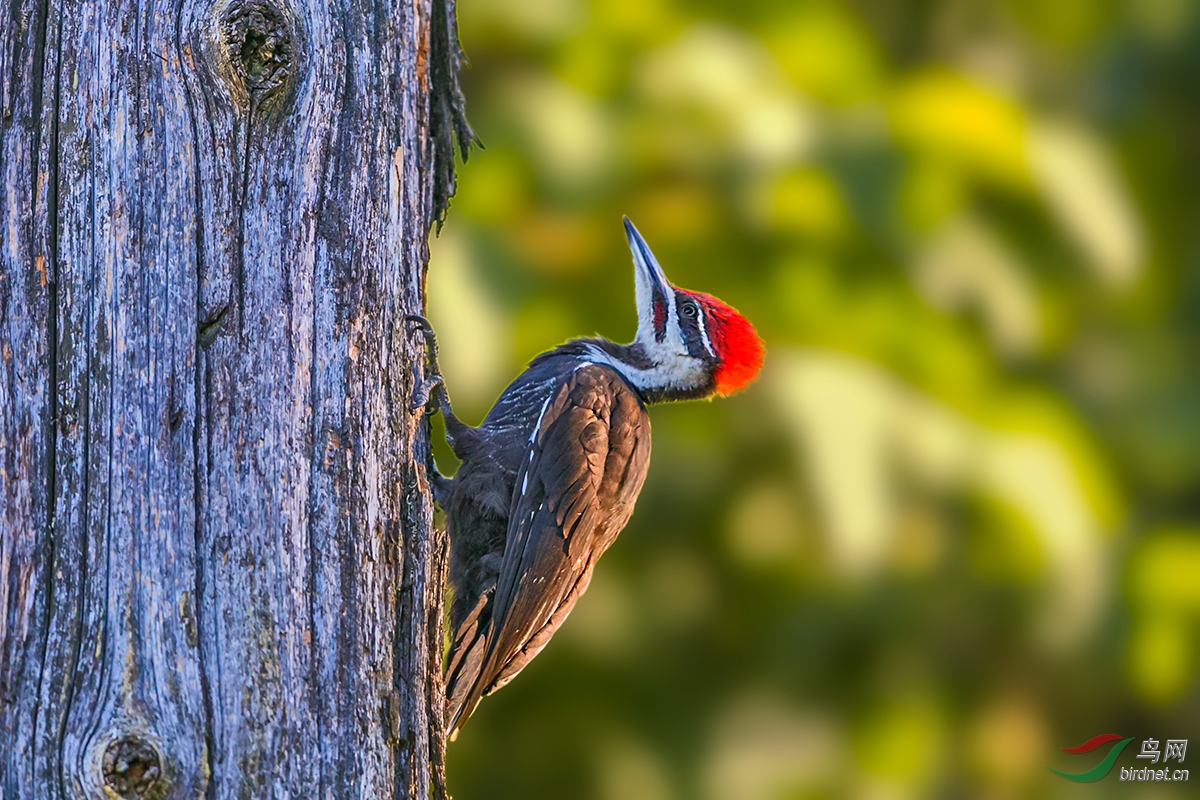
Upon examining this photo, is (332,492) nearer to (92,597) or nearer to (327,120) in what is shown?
(92,597)

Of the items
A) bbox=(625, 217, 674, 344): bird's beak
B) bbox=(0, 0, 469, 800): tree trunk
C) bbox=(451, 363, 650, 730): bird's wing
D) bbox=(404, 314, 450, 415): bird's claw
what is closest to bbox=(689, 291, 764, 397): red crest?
bbox=(625, 217, 674, 344): bird's beak

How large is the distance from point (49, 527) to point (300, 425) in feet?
1.40

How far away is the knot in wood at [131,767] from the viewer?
70.8 inches

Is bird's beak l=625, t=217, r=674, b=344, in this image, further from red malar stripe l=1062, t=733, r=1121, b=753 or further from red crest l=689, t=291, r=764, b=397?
red malar stripe l=1062, t=733, r=1121, b=753

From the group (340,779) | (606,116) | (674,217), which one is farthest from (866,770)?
(340,779)

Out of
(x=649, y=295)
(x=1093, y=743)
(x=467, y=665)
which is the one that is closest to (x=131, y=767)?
(x=467, y=665)

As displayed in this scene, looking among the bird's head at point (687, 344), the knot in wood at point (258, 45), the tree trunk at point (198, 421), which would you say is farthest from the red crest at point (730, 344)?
the knot in wood at point (258, 45)

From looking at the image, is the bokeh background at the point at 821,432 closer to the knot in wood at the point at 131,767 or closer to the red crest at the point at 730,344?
the red crest at the point at 730,344

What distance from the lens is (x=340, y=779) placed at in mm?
1995

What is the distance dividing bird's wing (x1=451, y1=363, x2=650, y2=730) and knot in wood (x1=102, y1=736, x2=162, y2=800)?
1.31 metres

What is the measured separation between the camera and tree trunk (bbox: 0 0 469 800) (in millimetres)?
1858

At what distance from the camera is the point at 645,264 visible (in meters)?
4.16

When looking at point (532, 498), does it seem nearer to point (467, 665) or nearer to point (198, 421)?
point (467, 665)

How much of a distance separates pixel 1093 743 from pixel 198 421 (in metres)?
4.46
